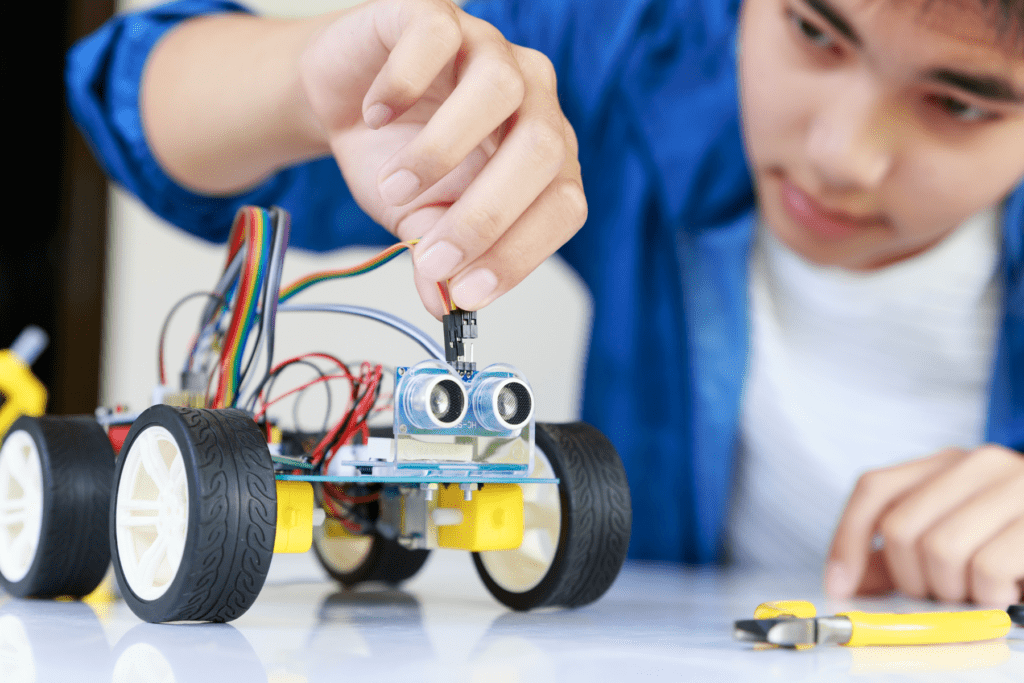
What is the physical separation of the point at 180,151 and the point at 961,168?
108 cm

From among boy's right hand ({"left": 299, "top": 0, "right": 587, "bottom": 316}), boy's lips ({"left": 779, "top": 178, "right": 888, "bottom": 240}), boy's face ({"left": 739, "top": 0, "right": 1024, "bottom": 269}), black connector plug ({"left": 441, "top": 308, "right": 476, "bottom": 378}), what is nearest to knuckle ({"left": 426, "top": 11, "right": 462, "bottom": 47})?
boy's right hand ({"left": 299, "top": 0, "right": 587, "bottom": 316})

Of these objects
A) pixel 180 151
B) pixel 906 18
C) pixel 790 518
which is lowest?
pixel 790 518

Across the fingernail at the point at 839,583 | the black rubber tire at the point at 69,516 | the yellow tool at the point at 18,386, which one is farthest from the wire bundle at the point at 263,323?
the fingernail at the point at 839,583

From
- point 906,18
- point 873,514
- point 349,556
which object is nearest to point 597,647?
point 349,556

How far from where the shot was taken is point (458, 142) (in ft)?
2.22

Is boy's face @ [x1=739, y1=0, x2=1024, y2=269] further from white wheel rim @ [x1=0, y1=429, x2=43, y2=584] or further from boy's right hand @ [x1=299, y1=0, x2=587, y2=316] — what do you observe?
white wheel rim @ [x1=0, y1=429, x2=43, y2=584]

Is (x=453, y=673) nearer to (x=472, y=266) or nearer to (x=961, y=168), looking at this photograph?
(x=472, y=266)

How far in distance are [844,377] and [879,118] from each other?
1.48 feet

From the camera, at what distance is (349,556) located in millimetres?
1026

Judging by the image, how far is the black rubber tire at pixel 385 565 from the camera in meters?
0.97

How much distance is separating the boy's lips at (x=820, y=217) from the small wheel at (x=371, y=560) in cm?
77

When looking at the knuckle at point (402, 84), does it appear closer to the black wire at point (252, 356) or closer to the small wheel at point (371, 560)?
the black wire at point (252, 356)

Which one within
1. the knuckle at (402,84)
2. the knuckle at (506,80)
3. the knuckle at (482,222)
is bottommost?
the knuckle at (482,222)

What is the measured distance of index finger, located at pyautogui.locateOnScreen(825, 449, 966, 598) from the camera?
1.04 meters
